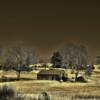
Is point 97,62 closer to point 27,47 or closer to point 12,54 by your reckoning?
point 27,47

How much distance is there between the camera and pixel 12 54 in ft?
254

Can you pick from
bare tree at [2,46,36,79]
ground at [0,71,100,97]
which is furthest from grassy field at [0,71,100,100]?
bare tree at [2,46,36,79]

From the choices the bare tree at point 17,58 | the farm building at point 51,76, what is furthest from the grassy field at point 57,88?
the bare tree at point 17,58

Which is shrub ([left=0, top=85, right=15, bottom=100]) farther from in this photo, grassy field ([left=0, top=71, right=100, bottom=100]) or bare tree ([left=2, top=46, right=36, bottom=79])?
bare tree ([left=2, top=46, right=36, bottom=79])

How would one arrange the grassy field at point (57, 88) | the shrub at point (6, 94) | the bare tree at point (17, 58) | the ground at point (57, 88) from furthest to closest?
the bare tree at point (17, 58) → the ground at point (57, 88) → the grassy field at point (57, 88) → the shrub at point (6, 94)

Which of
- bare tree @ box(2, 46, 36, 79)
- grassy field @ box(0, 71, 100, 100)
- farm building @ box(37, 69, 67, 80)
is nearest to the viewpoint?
grassy field @ box(0, 71, 100, 100)

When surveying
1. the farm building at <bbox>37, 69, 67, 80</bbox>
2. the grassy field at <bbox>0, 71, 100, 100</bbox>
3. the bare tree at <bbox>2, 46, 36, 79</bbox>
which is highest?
the bare tree at <bbox>2, 46, 36, 79</bbox>

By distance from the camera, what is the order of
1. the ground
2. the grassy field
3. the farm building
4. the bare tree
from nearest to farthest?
the grassy field
the ground
the farm building
the bare tree

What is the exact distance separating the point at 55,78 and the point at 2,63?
110 feet

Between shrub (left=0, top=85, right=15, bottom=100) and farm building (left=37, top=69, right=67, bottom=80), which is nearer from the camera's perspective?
shrub (left=0, top=85, right=15, bottom=100)

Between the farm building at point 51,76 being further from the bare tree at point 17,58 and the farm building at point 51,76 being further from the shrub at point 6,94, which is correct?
the shrub at point 6,94

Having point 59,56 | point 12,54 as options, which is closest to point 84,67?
point 59,56

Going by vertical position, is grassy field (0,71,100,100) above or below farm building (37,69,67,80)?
below

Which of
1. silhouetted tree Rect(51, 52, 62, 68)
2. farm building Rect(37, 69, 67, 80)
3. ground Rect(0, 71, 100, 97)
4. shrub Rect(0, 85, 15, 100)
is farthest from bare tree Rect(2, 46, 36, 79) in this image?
shrub Rect(0, 85, 15, 100)
